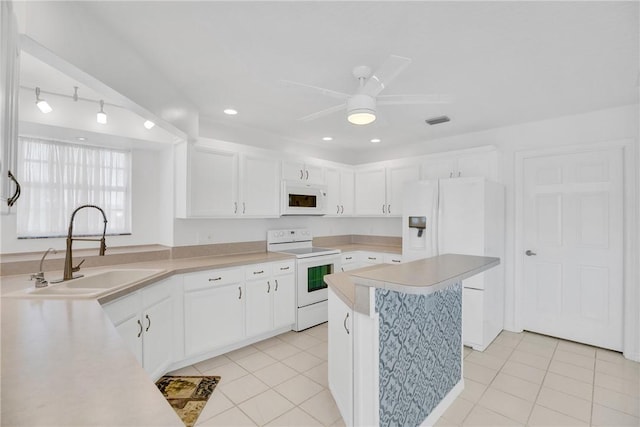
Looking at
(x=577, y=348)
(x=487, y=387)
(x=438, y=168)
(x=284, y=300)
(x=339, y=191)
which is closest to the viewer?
(x=487, y=387)

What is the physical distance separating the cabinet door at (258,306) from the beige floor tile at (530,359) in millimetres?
2496

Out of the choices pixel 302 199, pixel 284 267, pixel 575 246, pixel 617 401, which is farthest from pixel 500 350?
pixel 302 199

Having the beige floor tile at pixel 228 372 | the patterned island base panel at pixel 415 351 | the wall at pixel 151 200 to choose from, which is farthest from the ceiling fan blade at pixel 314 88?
the beige floor tile at pixel 228 372

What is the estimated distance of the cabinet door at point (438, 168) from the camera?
154 inches

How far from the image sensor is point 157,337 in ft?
8.04

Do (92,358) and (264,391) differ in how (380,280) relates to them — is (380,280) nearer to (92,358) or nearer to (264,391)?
(92,358)

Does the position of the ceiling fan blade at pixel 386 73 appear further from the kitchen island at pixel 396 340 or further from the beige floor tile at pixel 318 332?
the beige floor tile at pixel 318 332

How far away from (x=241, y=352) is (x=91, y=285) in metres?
1.50

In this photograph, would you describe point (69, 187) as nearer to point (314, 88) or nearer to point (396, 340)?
point (314, 88)

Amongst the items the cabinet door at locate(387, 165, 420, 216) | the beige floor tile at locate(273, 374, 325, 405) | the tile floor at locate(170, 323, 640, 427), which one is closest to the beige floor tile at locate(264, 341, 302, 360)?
the tile floor at locate(170, 323, 640, 427)

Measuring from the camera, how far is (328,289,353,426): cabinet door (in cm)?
187

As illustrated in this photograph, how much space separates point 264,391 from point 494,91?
3.23 meters

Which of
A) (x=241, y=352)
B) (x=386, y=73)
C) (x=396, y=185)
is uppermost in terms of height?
(x=386, y=73)

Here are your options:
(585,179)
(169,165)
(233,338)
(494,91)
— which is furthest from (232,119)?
(585,179)
